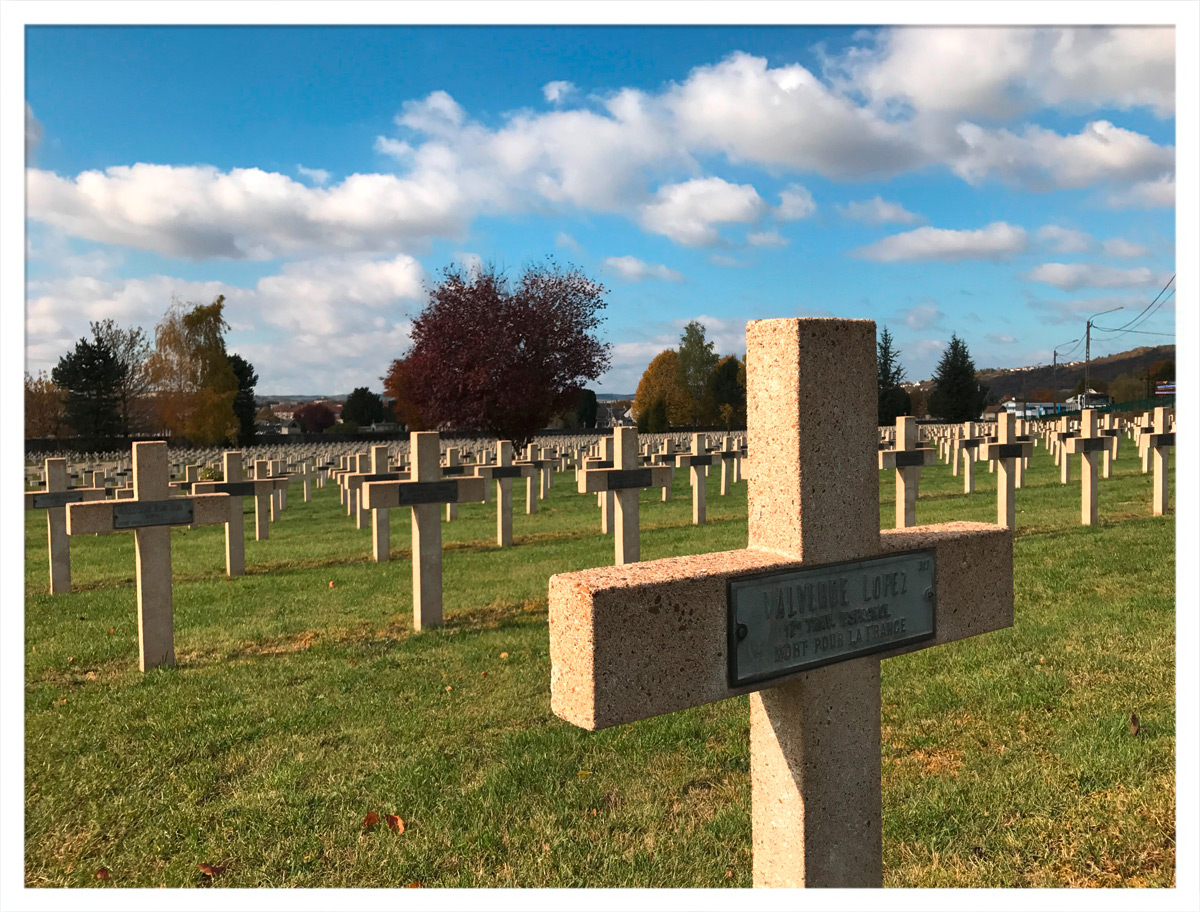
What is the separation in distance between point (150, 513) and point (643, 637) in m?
5.56

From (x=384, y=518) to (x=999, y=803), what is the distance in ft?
29.2

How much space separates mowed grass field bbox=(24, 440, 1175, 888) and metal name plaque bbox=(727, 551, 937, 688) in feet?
1.61

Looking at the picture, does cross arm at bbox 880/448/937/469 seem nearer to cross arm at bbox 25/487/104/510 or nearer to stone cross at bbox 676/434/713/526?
stone cross at bbox 676/434/713/526

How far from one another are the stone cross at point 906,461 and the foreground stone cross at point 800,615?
9.14 meters

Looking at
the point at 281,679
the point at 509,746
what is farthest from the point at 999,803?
the point at 281,679

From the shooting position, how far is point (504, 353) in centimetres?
2964

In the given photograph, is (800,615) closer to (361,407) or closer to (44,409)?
(44,409)

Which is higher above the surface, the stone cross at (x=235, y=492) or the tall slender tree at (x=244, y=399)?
the tall slender tree at (x=244, y=399)

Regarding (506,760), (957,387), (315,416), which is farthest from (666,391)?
(506,760)

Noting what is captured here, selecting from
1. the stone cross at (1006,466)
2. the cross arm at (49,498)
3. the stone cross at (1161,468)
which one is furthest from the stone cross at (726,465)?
the cross arm at (49,498)

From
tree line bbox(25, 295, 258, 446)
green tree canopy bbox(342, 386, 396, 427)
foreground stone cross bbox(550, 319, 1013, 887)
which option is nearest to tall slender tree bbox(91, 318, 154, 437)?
tree line bbox(25, 295, 258, 446)

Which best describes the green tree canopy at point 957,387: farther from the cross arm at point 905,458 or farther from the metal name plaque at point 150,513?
the metal name plaque at point 150,513

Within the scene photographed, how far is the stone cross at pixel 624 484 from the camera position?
847 centimetres

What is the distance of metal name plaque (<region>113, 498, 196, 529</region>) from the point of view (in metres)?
6.43
